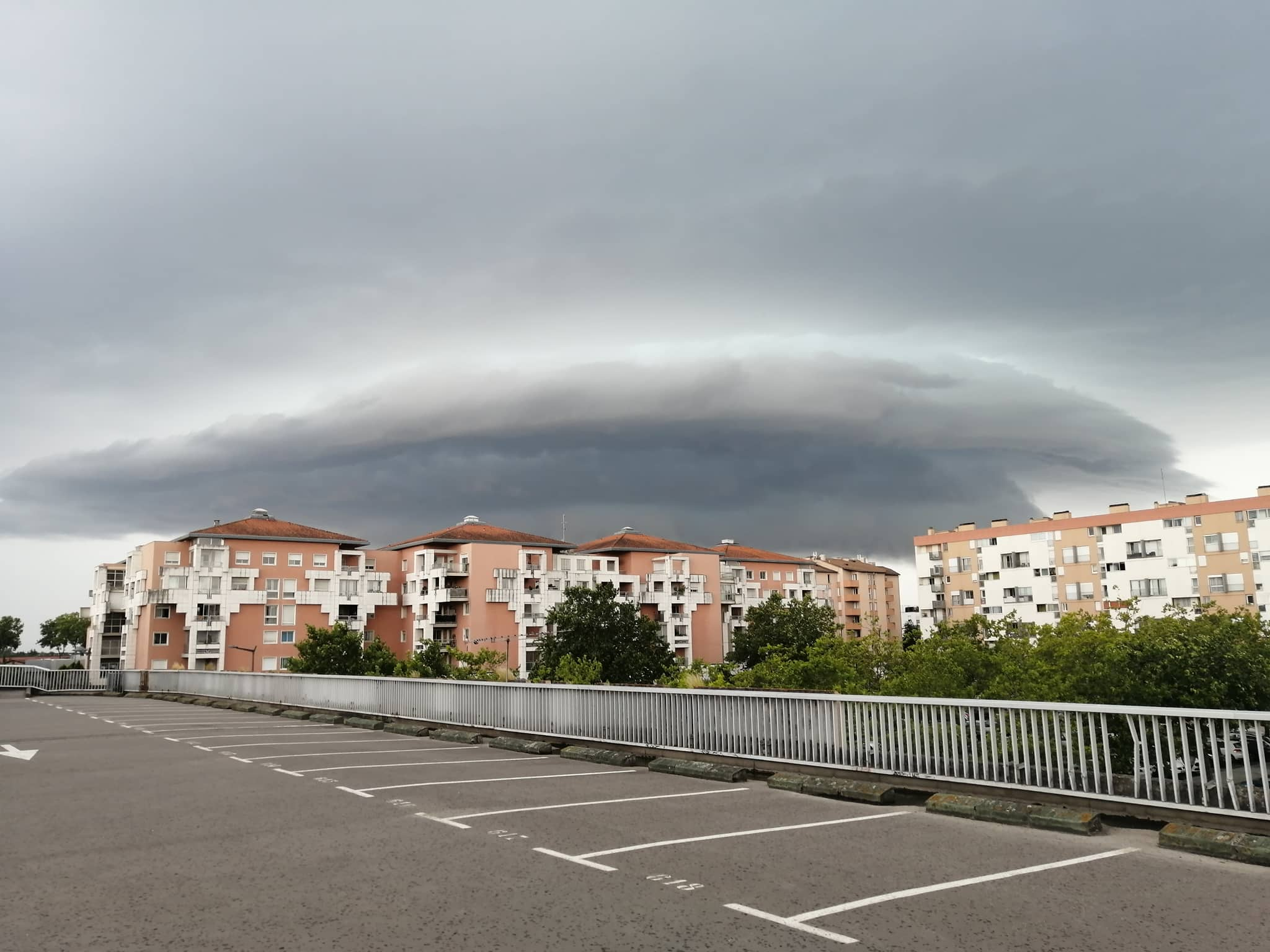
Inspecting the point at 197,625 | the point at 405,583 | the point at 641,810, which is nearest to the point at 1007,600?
the point at 405,583

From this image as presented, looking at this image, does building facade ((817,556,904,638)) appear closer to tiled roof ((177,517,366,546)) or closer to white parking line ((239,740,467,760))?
tiled roof ((177,517,366,546))

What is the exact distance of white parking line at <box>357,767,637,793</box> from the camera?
1193 cm

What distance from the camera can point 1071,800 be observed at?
30.8 ft

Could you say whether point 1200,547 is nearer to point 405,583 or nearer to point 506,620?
point 506,620

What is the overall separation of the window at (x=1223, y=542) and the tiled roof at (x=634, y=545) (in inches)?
1938

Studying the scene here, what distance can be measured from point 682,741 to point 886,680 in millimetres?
8106

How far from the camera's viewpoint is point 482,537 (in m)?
92.4

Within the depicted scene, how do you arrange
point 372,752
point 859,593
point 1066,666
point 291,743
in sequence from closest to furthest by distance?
point 372,752 → point 291,743 → point 1066,666 → point 859,593

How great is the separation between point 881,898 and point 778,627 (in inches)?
3752

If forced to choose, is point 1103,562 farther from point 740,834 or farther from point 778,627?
point 740,834

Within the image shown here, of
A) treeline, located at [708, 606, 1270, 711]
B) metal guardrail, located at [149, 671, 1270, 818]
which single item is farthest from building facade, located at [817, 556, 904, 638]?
metal guardrail, located at [149, 671, 1270, 818]

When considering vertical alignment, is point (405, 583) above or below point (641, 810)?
above

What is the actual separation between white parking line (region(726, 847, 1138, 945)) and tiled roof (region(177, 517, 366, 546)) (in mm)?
84799

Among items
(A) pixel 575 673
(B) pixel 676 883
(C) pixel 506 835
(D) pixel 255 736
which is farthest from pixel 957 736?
(A) pixel 575 673
